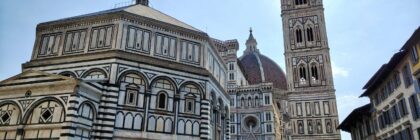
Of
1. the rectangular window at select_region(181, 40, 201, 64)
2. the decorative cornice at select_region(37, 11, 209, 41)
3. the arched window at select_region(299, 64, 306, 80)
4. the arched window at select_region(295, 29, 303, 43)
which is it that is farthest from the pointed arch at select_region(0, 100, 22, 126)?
the arched window at select_region(295, 29, 303, 43)

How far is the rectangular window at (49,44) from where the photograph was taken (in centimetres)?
2152

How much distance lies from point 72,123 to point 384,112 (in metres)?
18.7

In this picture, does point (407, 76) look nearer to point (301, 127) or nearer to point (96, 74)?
point (96, 74)

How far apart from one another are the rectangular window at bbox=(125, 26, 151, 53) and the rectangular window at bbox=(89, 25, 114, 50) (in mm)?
1081

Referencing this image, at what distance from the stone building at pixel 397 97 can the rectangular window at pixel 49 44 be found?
19.9m

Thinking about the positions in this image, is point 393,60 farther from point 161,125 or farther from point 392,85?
point 161,125

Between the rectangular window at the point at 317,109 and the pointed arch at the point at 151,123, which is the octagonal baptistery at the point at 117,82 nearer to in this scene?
the pointed arch at the point at 151,123

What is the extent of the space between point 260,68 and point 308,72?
35.3m

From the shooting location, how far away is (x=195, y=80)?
2158cm

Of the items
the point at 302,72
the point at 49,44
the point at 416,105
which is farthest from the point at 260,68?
the point at 416,105

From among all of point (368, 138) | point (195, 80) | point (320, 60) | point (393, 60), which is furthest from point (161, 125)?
point (320, 60)

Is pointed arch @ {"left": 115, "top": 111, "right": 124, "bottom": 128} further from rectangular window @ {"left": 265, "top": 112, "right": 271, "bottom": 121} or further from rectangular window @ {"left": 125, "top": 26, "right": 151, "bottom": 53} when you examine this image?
rectangular window @ {"left": 265, "top": 112, "right": 271, "bottom": 121}

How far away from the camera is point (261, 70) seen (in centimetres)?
8169

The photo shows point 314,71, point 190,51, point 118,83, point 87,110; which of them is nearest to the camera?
point 87,110
